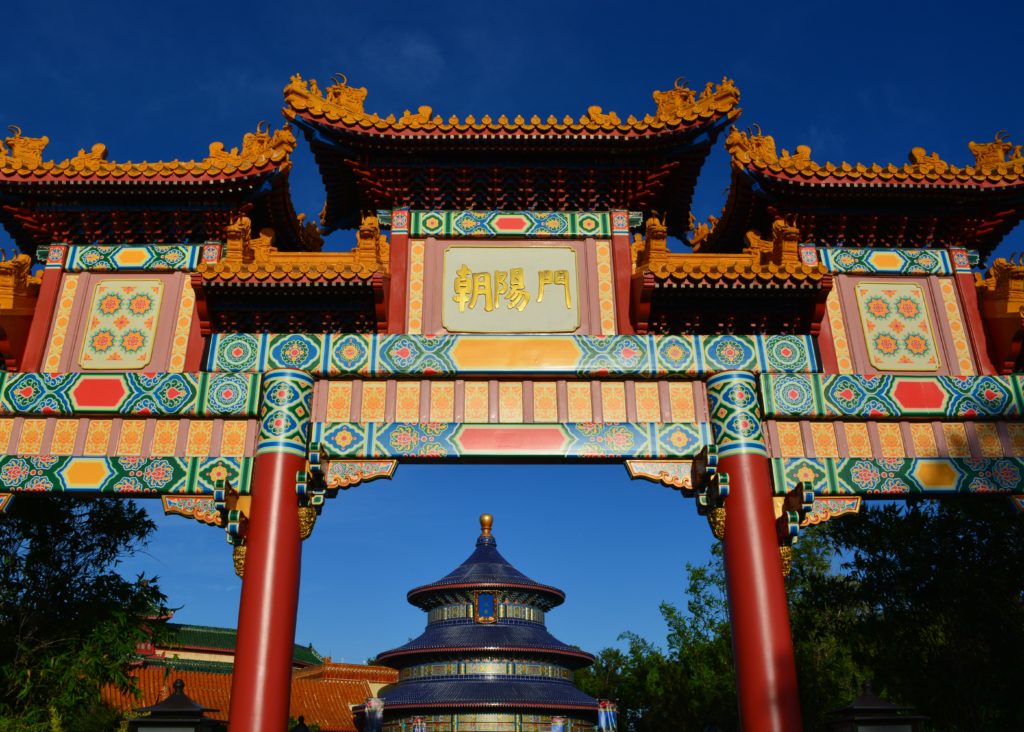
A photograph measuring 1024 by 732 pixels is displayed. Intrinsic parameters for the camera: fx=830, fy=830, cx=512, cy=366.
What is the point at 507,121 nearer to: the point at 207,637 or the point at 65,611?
the point at 65,611

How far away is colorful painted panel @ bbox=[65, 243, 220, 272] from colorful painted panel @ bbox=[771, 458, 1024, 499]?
7620mm

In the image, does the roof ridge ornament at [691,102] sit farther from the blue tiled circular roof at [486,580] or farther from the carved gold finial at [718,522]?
the blue tiled circular roof at [486,580]

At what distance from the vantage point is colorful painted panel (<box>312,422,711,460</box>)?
9289mm

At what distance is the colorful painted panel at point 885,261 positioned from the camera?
35.6 ft

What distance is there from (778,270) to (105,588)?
38.6ft

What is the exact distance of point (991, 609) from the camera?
13.2 m

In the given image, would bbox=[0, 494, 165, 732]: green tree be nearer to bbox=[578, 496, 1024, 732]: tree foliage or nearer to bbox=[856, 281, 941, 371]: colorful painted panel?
bbox=[578, 496, 1024, 732]: tree foliage

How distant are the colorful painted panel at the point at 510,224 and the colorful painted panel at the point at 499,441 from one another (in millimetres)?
2757

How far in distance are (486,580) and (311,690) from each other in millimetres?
11945

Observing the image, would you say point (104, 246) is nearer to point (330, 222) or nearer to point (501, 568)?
point (330, 222)

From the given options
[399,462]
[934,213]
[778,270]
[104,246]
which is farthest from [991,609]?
[104,246]

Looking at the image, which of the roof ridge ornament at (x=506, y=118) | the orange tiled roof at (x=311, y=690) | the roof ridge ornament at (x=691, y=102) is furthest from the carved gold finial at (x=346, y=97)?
the orange tiled roof at (x=311, y=690)

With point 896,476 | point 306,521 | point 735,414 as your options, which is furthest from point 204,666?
point 896,476

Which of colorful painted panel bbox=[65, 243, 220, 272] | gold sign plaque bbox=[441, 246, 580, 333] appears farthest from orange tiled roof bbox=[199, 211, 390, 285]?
gold sign plaque bbox=[441, 246, 580, 333]
